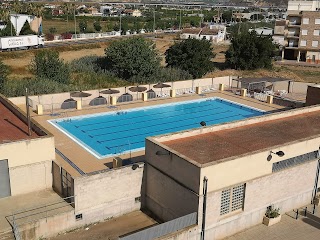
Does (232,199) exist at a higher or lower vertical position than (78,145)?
higher

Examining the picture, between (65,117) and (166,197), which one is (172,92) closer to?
(65,117)

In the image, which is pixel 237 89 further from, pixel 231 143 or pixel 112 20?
pixel 112 20

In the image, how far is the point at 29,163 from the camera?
17.9 m

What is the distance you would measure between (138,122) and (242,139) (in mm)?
12544

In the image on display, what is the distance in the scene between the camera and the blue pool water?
82.9 feet

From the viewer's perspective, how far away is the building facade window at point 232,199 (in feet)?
51.9

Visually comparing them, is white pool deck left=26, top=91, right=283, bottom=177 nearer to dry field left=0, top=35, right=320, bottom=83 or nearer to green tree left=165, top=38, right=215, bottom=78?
green tree left=165, top=38, right=215, bottom=78

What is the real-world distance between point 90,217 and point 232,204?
5969mm

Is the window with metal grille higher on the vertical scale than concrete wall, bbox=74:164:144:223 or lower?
higher

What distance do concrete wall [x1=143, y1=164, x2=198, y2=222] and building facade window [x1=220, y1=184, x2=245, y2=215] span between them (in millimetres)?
1397

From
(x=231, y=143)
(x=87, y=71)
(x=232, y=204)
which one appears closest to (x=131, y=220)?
(x=232, y=204)

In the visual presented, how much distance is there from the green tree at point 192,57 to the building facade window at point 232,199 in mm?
30533

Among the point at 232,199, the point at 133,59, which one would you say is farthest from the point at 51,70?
the point at 232,199

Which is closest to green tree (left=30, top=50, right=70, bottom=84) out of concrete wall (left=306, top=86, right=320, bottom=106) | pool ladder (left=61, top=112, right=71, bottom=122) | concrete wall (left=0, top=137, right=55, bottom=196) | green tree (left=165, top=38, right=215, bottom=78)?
pool ladder (left=61, top=112, right=71, bottom=122)
